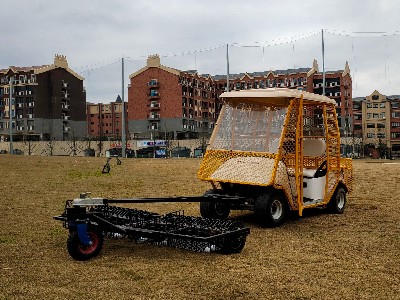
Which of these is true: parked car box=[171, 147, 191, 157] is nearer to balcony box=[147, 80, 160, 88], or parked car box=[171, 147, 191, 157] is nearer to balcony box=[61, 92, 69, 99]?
balcony box=[147, 80, 160, 88]

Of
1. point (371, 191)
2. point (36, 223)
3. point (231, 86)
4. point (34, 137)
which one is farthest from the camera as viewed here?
point (231, 86)

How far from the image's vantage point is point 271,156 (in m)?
9.79

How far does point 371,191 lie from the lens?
653 inches

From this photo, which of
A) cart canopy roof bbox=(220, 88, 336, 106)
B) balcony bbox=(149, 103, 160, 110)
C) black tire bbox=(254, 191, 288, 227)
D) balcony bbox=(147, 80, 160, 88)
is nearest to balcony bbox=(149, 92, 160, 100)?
balcony bbox=(149, 103, 160, 110)

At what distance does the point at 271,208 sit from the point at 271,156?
1152 mm

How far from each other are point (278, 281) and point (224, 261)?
1.21 m

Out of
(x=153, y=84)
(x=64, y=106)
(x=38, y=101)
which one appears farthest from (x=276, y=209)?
(x=64, y=106)

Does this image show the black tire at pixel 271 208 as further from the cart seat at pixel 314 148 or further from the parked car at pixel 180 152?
the parked car at pixel 180 152

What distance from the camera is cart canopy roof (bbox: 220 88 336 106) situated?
9781 mm

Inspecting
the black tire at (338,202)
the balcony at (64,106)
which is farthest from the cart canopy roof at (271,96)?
the balcony at (64,106)

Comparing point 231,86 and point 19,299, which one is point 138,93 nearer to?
point 231,86

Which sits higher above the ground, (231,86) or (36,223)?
(231,86)

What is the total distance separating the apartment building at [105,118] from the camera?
5089 inches

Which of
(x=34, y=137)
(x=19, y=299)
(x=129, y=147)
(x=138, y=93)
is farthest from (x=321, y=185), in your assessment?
(x=34, y=137)
